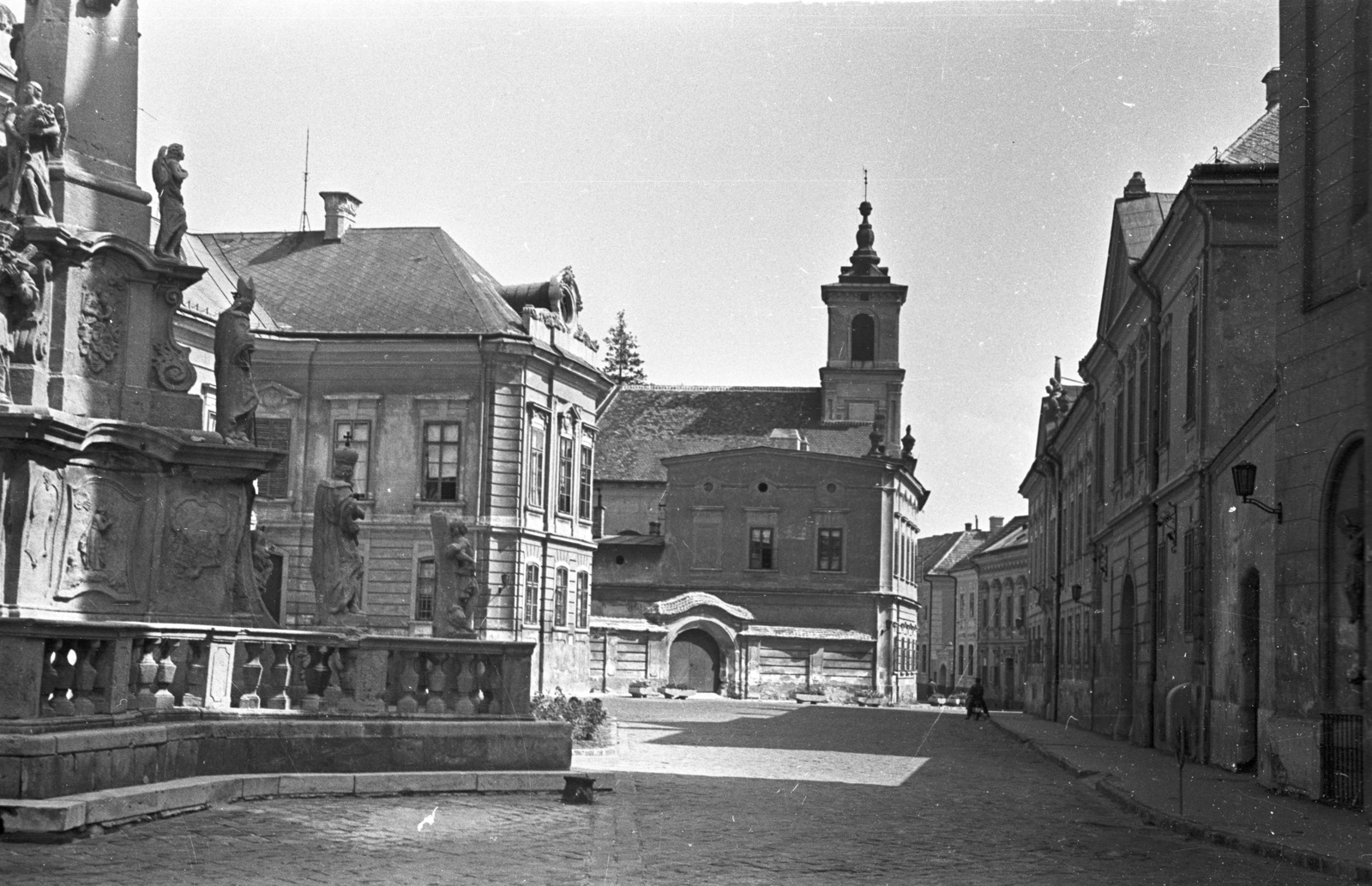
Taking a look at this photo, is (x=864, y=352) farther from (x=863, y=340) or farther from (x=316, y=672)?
(x=316, y=672)

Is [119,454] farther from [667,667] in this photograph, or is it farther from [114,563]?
[667,667]

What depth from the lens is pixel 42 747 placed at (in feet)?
30.6

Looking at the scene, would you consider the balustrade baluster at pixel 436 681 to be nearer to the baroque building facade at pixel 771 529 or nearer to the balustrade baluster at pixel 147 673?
the balustrade baluster at pixel 147 673

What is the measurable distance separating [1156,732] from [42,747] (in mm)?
21290

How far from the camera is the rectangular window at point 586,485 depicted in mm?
50787

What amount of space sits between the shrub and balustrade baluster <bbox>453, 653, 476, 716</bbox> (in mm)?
6997

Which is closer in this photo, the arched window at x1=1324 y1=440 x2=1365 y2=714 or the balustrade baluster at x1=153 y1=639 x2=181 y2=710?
the balustrade baluster at x1=153 y1=639 x2=181 y2=710

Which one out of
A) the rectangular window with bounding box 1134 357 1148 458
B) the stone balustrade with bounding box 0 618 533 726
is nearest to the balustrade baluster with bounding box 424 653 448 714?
the stone balustrade with bounding box 0 618 533 726

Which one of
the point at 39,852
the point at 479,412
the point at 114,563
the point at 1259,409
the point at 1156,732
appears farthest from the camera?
the point at 479,412

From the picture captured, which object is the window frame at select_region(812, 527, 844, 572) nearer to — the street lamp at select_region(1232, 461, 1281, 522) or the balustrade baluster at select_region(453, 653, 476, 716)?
the street lamp at select_region(1232, 461, 1281, 522)

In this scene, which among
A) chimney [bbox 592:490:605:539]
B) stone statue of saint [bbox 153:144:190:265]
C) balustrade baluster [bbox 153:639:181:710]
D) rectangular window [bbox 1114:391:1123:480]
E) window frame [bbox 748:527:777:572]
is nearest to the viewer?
balustrade baluster [bbox 153:639:181:710]

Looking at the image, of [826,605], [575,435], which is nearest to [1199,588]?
[575,435]

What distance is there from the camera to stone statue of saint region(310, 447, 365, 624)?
14.4 meters

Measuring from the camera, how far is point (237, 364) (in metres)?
14.2
